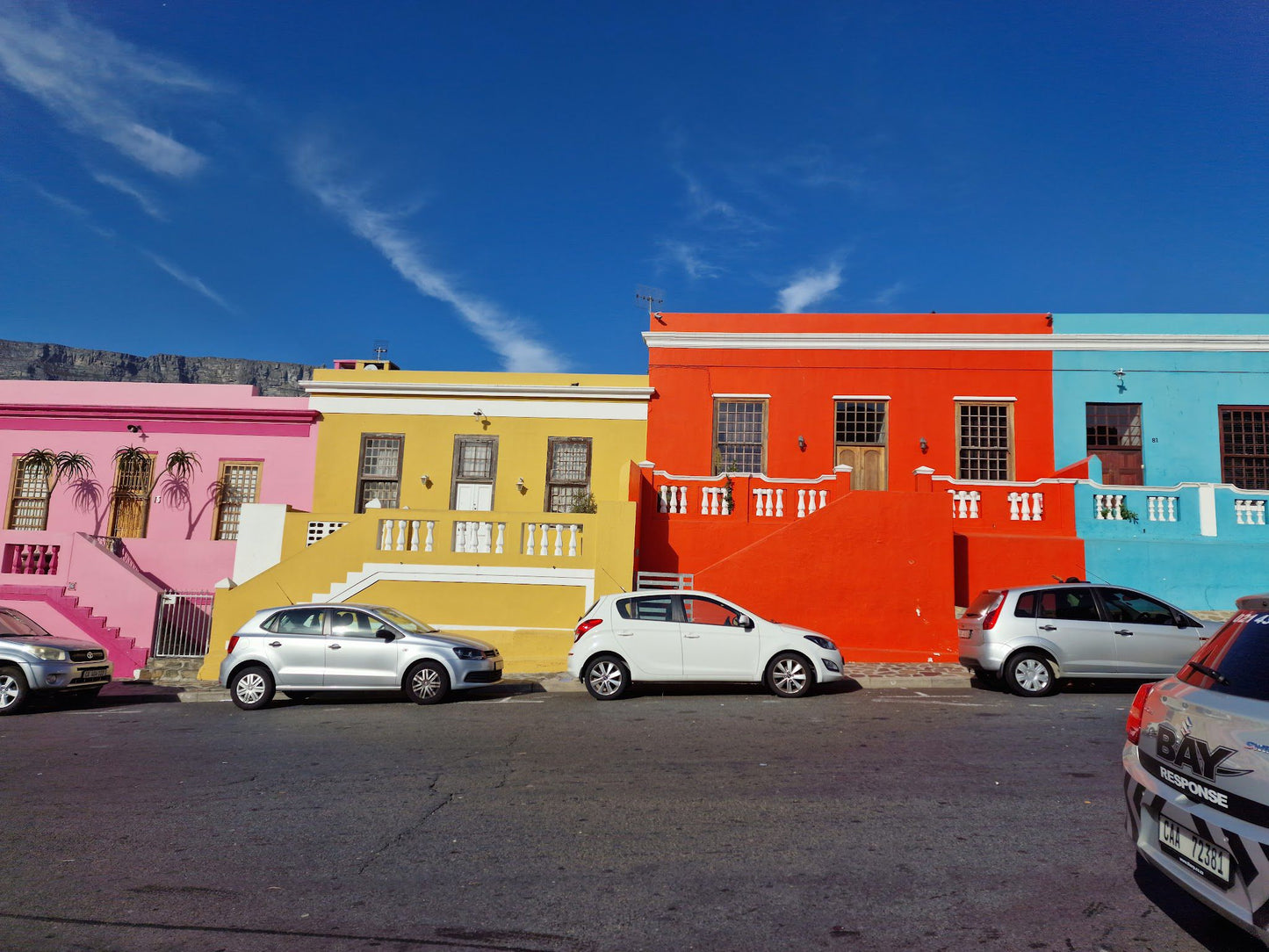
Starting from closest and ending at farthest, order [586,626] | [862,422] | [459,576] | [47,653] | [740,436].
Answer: [586,626] < [47,653] < [459,576] < [862,422] < [740,436]

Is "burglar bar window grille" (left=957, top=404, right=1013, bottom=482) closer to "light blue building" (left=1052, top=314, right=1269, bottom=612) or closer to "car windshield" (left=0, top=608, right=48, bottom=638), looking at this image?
"light blue building" (left=1052, top=314, right=1269, bottom=612)

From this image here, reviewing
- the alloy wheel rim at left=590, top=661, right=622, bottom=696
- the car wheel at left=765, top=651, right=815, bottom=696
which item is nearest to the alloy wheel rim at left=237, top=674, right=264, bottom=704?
the alloy wheel rim at left=590, top=661, right=622, bottom=696

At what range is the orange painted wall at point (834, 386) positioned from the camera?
1808 centimetres

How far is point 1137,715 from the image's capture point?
4.50 m

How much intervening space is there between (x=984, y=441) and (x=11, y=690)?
17483 mm

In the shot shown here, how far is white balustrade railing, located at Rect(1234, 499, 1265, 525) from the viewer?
15414mm

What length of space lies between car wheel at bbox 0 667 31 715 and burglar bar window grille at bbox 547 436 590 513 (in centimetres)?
1004

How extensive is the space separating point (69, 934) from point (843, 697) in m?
8.67

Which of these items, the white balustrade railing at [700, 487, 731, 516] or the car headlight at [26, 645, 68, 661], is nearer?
the car headlight at [26, 645, 68, 661]

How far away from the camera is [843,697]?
11.0m

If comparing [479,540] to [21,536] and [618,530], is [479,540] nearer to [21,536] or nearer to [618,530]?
[618,530]

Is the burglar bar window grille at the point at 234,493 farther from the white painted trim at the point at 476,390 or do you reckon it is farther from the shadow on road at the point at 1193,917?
the shadow on road at the point at 1193,917

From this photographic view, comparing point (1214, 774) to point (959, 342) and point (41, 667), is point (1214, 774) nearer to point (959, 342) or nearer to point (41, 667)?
point (41, 667)

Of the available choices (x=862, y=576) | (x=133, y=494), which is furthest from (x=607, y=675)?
(x=133, y=494)
